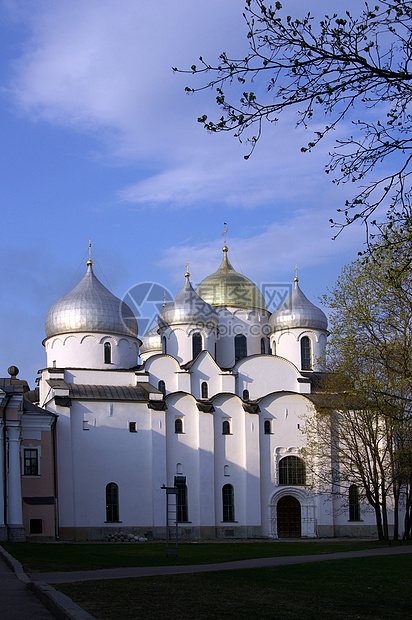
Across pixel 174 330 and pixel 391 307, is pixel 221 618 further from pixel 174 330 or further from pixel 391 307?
pixel 174 330

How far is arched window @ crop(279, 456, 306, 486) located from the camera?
42906 millimetres

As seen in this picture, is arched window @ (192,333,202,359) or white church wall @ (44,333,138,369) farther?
arched window @ (192,333,202,359)

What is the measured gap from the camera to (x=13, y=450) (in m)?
31.3

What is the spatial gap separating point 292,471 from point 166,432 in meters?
7.43

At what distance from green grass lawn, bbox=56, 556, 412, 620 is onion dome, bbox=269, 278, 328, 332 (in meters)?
31.9

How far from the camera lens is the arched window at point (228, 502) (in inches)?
1635

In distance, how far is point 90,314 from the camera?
43.6 m

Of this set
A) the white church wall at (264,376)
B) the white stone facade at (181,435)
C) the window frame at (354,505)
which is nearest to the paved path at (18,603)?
the white stone facade at (181,435)

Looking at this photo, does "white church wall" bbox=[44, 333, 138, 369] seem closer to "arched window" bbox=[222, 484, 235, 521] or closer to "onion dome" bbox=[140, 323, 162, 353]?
"onion dome" bbox=[140, 323, 162, 353]

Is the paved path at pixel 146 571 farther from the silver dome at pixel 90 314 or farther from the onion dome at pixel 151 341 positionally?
the onion dome at pixel 151 341

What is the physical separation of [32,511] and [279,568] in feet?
74.5

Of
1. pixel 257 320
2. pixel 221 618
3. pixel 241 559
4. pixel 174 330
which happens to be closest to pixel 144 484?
pixel 174 330

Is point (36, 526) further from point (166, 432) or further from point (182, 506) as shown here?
point (166, 432)

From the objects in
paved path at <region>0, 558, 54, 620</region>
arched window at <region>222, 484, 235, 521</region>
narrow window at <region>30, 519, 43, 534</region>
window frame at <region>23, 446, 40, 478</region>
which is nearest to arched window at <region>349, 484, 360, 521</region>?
arched window at <region>222, 484, 235, 521</region>
